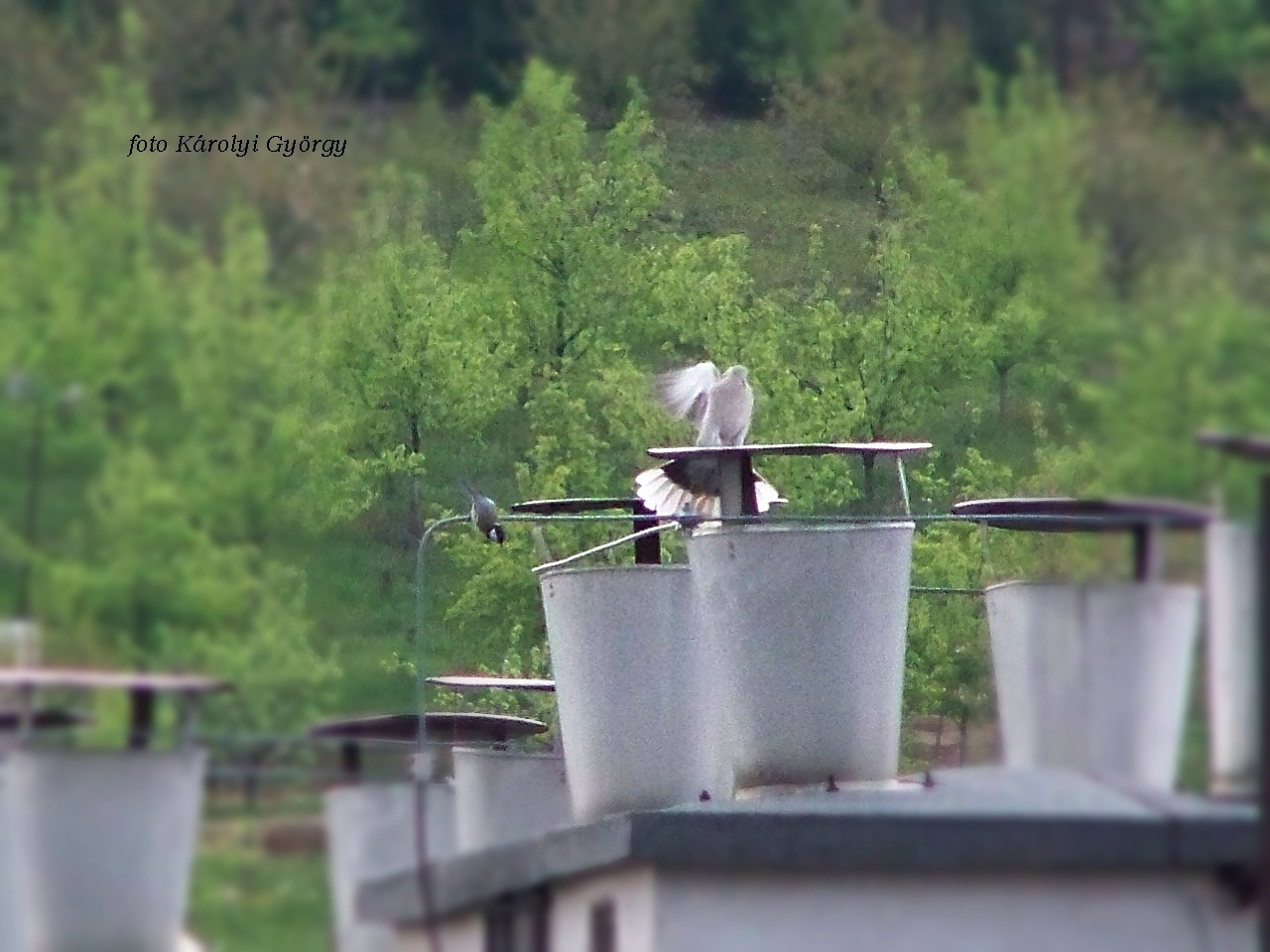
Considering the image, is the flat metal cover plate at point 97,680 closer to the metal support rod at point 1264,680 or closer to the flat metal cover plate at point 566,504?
the metal support rod at point 1264,680

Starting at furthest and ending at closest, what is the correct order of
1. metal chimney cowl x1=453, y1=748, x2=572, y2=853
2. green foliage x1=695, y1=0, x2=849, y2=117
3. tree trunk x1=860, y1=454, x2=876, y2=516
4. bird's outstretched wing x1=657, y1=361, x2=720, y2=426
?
tree trunk x1=860, y1=454, x2=876, y2=516, bird's outstretched wing x1=657, y1=361, x2=720, y2=426, metal chimney cowl x1=453, y1=748, x2=572, y2=853, green foliage x1=695, y1=0, x2=849, y2=117

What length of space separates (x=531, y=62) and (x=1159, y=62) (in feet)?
4.50

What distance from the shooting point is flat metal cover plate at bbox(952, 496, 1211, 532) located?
14.3 ft

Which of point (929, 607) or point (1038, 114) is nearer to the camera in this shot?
point (1038, 114)

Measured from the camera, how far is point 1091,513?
527 centimetres

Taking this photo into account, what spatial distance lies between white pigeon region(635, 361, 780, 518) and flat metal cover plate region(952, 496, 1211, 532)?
88 cm

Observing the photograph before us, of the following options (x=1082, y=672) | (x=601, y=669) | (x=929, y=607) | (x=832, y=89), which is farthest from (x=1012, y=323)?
(x=929, y=607)

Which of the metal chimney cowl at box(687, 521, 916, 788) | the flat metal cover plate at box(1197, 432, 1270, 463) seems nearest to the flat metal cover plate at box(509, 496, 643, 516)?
the metal chimney cowl at box(687, 521, 916, 788)

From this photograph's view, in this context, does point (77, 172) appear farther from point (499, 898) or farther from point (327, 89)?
point (499, 898)

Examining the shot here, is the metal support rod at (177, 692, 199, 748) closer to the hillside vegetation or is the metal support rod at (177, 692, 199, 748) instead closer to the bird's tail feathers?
the hillside vegetation

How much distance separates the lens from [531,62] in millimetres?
5113

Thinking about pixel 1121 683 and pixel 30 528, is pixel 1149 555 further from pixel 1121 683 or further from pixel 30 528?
pixel 30 528

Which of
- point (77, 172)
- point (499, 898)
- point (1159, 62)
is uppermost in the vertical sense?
point (1159, 62)

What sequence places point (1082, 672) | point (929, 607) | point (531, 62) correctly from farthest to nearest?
point (929, 607) < point (531, 62) < point (1082, 672)
